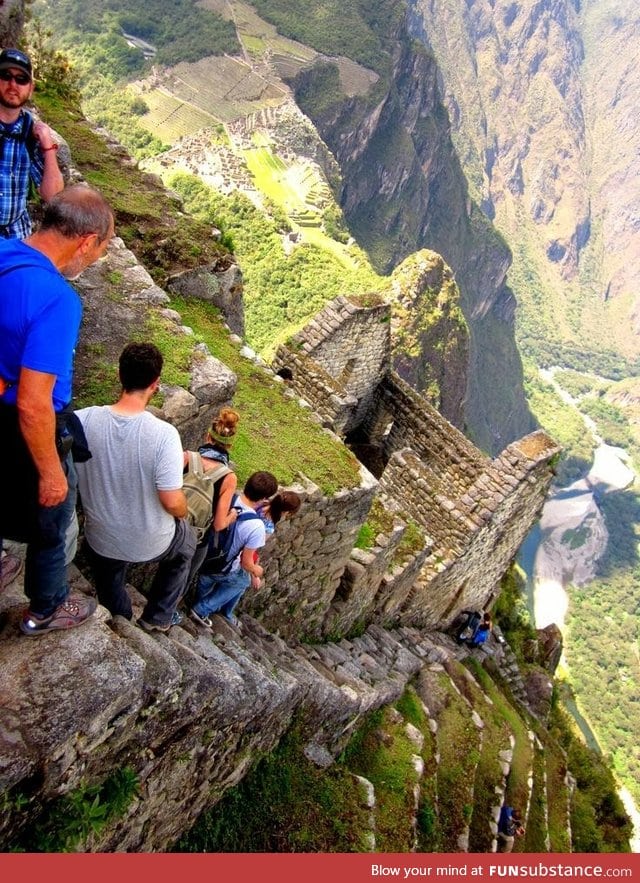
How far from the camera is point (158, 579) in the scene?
4.24 m

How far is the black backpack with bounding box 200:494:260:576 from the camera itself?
482 cm

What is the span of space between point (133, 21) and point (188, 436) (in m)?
139

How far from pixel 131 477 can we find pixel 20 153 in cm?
253

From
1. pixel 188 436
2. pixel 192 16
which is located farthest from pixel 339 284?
pixel 192 16

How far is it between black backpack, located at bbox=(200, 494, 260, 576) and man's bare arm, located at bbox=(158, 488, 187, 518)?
1067mm

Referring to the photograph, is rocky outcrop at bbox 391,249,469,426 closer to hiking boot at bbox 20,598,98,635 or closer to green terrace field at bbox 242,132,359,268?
green terrace field at bbox 242,132,359,268

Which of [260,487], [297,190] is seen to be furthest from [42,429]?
[297,190]

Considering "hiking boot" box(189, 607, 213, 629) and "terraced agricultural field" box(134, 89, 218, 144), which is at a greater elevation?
"terraced agricultural field" box(134, 89, 218, 144)

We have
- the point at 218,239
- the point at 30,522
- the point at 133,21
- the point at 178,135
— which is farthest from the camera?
the point at 133,21

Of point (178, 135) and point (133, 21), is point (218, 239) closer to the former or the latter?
point (178, 135)

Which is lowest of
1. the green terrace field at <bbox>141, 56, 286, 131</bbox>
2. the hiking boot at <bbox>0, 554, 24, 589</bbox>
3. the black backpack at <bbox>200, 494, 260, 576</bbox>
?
the hiking boot at <bbox>0, 554, 24, 589</bbox>

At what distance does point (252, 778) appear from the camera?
558 cm

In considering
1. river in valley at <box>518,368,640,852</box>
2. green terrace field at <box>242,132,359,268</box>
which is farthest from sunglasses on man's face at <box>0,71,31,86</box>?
river in valley at <box>518,368,640,852</box>

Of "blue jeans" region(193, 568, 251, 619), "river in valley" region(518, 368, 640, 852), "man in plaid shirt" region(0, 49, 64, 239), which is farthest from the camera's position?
"river in valley" region(518, 368, 640, 852)
